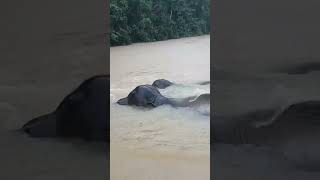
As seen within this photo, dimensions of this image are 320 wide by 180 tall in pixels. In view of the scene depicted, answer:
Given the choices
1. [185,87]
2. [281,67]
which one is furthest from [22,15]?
[281,67]

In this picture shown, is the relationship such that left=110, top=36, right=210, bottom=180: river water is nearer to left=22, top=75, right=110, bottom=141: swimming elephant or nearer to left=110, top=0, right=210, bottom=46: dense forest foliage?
left=110, top=0, right=210, bottom=46: dense forest foliage

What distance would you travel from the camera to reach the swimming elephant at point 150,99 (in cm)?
477

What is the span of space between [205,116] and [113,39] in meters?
1.34

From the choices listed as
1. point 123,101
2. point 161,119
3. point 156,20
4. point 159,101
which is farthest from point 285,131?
point 156,20

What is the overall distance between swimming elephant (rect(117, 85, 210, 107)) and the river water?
0.06m

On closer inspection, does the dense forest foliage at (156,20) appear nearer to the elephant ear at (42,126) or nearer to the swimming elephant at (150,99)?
the swimming elephant at (150,99)

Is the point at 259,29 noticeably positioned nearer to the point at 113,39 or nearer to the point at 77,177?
the point at 113,39

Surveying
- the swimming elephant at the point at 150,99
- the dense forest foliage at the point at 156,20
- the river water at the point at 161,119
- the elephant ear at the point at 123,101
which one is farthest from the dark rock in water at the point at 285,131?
the dense forest foliage at the point at 156,20

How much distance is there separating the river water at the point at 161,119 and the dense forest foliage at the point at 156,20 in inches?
3.9

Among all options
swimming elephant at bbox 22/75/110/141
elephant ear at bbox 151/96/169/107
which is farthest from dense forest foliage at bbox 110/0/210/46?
swimming elephant at bbox 22/75/110/141

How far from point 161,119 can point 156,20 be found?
1196 millimetres

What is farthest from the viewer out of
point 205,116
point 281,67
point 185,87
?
point 185,87

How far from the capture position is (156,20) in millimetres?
5117

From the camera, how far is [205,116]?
4.57 meters
